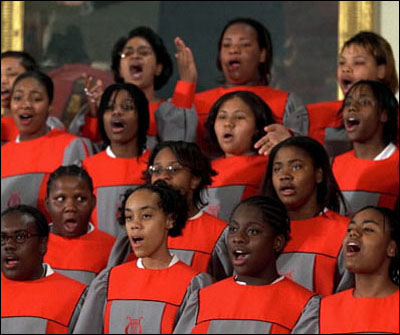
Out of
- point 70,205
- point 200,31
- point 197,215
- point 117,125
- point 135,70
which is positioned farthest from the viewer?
point 200,31

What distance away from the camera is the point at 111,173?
5867mm

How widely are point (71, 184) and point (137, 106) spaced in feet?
1.87

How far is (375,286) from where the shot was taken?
4.63 meters

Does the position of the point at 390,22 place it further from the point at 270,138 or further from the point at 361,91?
the point at 270,138

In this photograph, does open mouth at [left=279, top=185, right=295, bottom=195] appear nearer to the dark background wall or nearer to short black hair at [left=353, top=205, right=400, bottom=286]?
short black hair at [left=353, top=205, right=400, bottom=286]

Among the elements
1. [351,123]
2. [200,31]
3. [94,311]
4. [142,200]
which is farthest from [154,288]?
[200,31]

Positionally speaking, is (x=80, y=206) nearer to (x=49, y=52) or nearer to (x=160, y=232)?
(x=160, y=232)

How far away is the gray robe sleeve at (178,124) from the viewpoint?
618cm

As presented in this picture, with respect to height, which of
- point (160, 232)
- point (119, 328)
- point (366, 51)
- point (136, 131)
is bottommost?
point (119, 328)

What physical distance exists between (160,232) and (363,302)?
35.5 inches

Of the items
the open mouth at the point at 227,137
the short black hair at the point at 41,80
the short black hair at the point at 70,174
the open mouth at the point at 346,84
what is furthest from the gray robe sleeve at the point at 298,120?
the short black hair at the point at 41,80

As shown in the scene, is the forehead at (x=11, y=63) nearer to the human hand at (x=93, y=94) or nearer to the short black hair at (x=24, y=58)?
the short black hair at (x=24, y=58)

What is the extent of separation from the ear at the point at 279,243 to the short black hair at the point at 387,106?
3.27 feet

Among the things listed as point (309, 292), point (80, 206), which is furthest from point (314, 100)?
point (309, 292)
